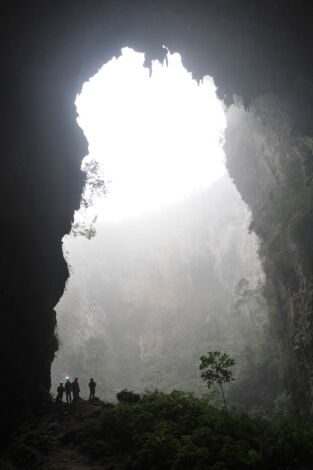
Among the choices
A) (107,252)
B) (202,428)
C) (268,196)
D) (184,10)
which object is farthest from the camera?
(107,252)

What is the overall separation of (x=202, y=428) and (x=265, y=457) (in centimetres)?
216

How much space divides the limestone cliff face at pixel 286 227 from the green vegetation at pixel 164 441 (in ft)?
25.9

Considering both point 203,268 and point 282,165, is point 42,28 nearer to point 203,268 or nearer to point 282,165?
point 282,165

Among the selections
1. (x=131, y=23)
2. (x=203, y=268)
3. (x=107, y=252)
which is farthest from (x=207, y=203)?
(x=131, y=23)

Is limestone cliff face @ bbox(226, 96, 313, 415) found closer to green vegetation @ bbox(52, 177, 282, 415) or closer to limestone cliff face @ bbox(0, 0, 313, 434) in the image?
limestone cliff face @ bbox(0, 0, 313, 434)

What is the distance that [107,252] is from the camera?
61.1 meters

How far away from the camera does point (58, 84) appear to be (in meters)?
15.4

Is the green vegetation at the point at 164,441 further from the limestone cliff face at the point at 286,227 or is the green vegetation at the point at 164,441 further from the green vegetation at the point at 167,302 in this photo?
the green vegetation at the point at 167,302

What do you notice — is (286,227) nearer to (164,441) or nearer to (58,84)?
(58,84)

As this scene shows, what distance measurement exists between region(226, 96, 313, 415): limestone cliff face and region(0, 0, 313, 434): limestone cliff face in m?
1.10

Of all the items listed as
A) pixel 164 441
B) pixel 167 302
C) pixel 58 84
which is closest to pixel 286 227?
pixel 58 84

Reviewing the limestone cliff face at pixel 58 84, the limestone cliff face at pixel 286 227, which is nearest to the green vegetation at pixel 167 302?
the limestone cliff face at pixel 286 227

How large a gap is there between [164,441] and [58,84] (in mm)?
13767

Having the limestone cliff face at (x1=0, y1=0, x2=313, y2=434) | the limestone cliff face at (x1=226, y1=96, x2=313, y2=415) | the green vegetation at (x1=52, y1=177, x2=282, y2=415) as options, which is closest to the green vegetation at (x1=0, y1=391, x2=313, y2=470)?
the limestone cliff face at (x1=0, y1=0, x2=313, y2=434)
